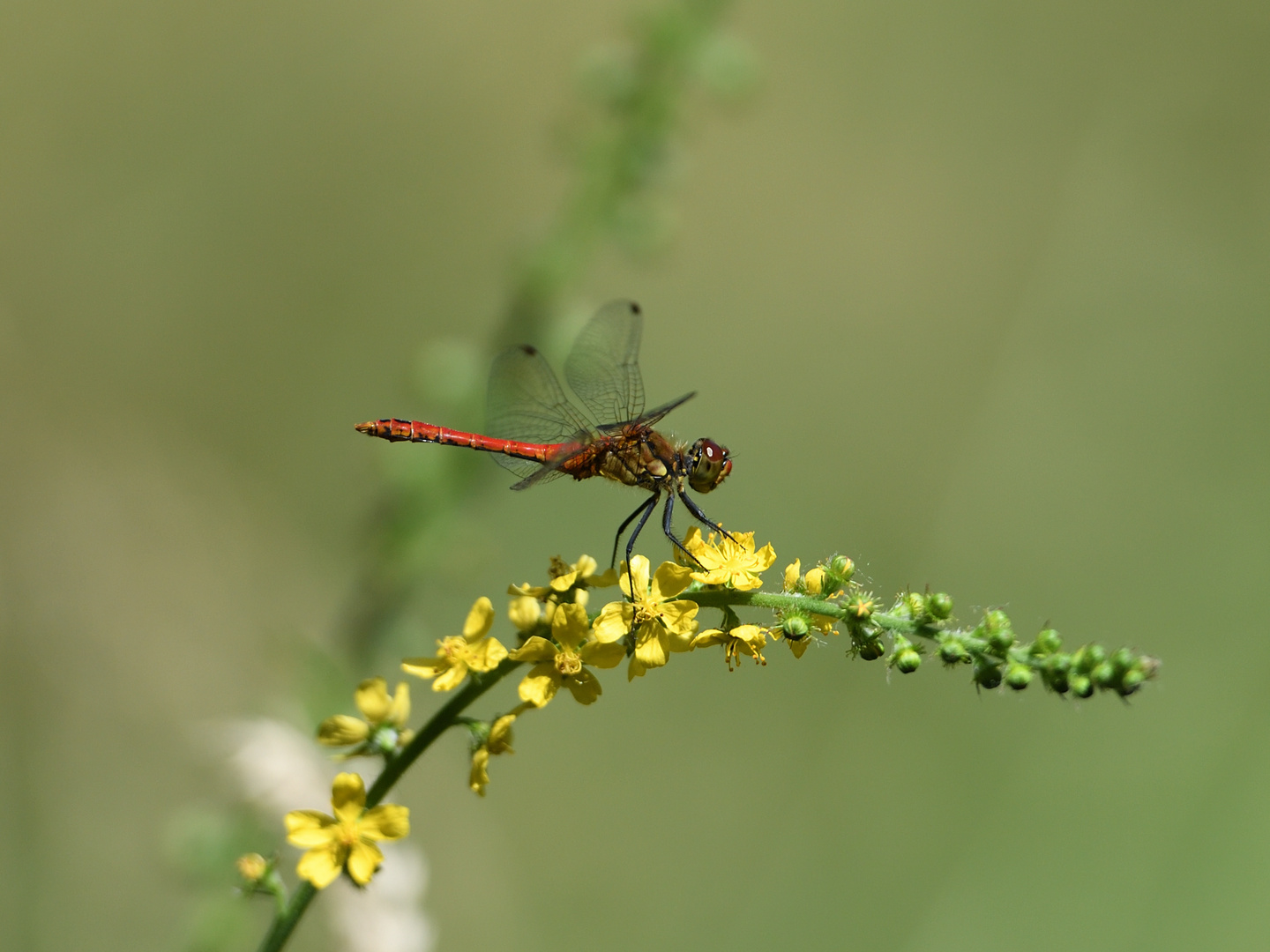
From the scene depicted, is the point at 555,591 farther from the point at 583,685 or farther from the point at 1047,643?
the point at 1047,643

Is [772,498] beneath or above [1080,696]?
above

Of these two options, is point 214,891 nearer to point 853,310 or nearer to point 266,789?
point 266,789

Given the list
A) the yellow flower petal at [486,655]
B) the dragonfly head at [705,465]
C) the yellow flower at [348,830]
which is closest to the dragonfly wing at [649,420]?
the dragonfly head at [705,465]

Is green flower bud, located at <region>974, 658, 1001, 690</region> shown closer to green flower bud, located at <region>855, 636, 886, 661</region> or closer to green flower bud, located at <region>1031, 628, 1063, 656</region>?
green flower bud, located at <region>1031, 628, 1063, 656</region>

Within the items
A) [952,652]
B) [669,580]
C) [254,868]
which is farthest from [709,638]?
[254,868]

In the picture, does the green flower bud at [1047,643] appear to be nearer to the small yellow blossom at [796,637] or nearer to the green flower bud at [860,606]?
the green flower bud at [860,606]

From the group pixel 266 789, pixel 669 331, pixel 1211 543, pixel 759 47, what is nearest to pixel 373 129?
pixel 669 331
